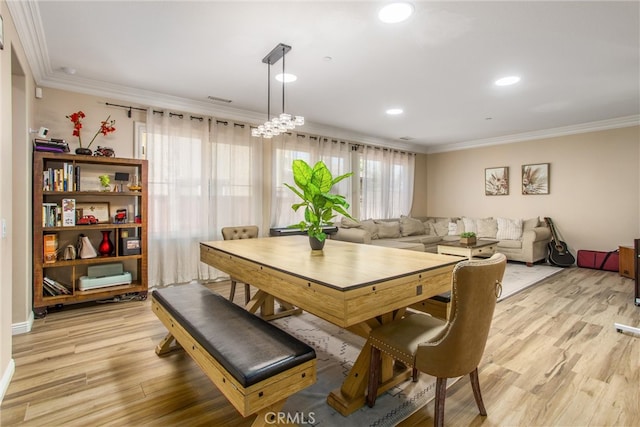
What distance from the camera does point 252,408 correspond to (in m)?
1.24

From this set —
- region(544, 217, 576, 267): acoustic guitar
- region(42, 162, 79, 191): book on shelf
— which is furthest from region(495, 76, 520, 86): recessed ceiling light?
region(42, 162, 79, 191): book on shelf

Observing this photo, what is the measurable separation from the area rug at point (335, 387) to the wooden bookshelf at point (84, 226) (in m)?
2.09

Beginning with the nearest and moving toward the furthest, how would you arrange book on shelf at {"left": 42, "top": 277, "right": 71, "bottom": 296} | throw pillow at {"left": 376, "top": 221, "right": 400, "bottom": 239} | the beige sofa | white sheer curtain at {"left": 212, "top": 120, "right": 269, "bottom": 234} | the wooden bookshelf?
the wooden bookshelf < book on shelf at {"left": 42, "top": 277, "right": 71, "bottom": 296} < white sheer curtain at {"left": 212, "top": 120, "right": 269, "bottom": 234} < the beige sofa < throw pillow at {"left": 376, "top": 221, "right": 400, "bottom": 239}

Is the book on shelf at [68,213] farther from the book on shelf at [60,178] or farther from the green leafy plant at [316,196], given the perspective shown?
the green leafy plant at [316,196]

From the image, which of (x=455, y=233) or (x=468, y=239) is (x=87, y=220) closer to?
(x=468, y=239)

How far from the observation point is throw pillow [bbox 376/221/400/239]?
5.98 m

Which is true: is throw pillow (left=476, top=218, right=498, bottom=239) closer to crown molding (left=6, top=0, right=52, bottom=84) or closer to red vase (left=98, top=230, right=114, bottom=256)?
red vase (left=98, top=230, right=114, bottom=256)

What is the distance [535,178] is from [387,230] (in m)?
3.03

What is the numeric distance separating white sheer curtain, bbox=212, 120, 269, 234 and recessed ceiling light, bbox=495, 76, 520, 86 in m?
3.24

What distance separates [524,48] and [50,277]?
17.1 feet

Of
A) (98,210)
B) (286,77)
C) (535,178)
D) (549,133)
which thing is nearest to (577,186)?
(535,178)

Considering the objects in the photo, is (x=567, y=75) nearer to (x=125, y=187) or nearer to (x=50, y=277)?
(x=125, y=187)

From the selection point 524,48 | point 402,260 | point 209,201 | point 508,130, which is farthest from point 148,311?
point 508,130

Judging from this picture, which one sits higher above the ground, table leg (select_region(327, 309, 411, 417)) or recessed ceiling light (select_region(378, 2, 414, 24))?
recessed ceiling light (select_region(378, 2, 414, 24))
